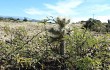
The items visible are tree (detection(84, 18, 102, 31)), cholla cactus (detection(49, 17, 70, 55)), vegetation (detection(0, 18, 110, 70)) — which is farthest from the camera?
tree (detection(84, 18, 102, 31))

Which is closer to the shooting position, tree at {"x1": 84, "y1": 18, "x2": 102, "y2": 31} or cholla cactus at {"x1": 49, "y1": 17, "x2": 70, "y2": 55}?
cholla cactus at {"x1": 49, "y1": 17, "x2": 70, "y2": 55}

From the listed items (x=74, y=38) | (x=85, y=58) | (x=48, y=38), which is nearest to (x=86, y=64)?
(x=85, y=58)

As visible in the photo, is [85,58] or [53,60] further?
[53,60]

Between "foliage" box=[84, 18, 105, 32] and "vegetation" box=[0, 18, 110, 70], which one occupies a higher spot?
"foliage" box=[84, 18, 105, 32]

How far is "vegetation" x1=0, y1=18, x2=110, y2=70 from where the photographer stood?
8609mm

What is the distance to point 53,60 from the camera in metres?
9.05

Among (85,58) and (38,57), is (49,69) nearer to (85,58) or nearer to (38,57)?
(38,57)

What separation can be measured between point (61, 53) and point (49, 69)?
0.58 metres

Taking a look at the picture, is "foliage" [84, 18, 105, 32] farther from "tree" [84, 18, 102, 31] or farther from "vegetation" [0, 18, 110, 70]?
"vegetation" [0, 18, 110, 70]

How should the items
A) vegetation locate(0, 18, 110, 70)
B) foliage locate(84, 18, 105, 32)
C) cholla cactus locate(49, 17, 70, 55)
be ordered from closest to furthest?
vegetation locate(0, 18, 110, 70) < cholla cactus locate(49, 17, 70, 55) < foliage locate(84, 18, 105, 32)

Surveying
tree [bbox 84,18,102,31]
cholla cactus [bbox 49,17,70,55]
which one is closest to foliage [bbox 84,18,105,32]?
tree [bbox 84,18,102,31]

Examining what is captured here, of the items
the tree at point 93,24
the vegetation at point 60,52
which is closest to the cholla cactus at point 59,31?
the vegetation at point 60,52

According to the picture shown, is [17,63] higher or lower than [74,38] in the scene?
lower

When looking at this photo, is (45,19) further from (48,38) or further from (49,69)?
(49,69)
